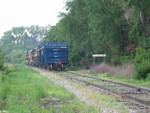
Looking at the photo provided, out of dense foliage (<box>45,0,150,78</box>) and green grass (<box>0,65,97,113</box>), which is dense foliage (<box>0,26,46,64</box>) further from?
green grass (<box>0,65,97,113</box>)

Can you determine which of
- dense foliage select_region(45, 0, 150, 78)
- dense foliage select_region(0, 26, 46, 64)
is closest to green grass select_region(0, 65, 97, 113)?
dense foliage select_region(45, 0, 150, 78)

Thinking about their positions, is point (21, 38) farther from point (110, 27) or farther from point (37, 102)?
point (37, 102)

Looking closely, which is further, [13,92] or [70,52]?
[70,52]

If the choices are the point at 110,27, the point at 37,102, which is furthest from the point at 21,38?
the point at 37,102

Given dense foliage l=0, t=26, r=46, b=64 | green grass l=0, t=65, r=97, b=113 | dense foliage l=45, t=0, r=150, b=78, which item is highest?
dense foliage l=0, t=26, r=46, b=64

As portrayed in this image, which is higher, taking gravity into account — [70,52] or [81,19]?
[81,19]

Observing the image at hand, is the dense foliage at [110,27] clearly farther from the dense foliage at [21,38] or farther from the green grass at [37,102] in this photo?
the dense foliage at [21,38]

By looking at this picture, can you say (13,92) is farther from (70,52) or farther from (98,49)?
(70,52)

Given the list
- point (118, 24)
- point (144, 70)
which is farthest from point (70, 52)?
Answer: point (144, 70)

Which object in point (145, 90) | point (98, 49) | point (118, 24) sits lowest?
point (145, 90)

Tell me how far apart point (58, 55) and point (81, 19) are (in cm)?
814

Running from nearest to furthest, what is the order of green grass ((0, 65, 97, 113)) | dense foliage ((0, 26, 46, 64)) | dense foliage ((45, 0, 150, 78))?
green grass ((0, 65, 97, 113))
dense foliage ((45, 0, 150, 78))
dense foliage ((0, 26, 46, 64))

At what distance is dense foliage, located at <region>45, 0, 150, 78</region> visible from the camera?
26938mm

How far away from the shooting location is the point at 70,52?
4859 centimetres
